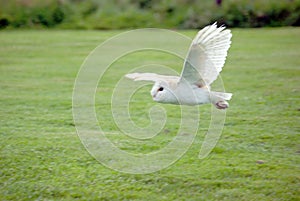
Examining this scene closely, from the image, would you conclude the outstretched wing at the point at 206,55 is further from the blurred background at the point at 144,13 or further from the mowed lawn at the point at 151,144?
the blurred background at the point at 144,13

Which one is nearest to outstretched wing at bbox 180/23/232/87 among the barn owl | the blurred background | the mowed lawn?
the barn owl

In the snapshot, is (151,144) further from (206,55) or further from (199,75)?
(206,55)

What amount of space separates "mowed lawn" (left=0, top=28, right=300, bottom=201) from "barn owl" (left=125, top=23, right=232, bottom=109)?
1094mm

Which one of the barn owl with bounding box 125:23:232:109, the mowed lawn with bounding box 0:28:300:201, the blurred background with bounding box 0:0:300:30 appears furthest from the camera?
the blurred background with bounding box 0:0:300:30

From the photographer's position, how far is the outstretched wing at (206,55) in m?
4.79

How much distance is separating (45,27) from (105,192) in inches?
472

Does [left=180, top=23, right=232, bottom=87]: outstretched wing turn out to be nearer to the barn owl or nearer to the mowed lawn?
the barn owl

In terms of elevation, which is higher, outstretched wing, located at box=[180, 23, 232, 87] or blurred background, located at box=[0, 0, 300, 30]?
outstretched wing, located at box=[180, 23, 232, 87]

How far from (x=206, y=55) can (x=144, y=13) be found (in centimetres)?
1233

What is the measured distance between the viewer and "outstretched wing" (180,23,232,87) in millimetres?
4793

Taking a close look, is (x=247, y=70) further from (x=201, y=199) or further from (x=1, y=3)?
(x=1, y=3)

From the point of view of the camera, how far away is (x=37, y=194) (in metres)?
5.71

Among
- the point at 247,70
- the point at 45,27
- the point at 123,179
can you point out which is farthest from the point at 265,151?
the point at 45,27

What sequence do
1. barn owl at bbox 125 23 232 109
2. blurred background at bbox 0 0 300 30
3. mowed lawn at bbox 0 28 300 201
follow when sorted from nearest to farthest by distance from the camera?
barn owl at bbox 125 23 232 109 < mowed lawn at bbox 0 28 300 201 < blurred background at bbox 0 0 300 30
